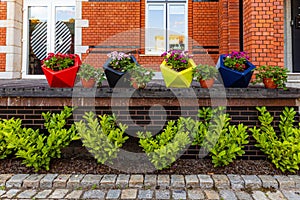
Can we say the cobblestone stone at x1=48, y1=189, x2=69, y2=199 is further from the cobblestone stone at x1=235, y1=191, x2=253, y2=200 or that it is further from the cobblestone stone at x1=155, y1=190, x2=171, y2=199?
the cobblestone stone at x1=235, y1=191, x2=253, y2=200

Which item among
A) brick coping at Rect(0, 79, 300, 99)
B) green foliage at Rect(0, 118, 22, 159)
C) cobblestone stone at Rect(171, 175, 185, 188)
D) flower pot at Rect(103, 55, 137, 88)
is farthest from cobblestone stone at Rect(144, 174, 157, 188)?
green foliage at Rect(0, 118, 22, 159)

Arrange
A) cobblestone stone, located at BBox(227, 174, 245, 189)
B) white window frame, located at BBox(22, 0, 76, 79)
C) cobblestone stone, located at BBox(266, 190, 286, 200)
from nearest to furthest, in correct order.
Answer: cobblestone stone, located at BBox(266, 190, 286, 200), cobblestone stone, located at BBox(227, 174, 245, 189), white window frame, located at BBox(22, 0, 76, 79)

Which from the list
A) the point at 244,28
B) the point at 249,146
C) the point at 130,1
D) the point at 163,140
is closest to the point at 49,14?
the point at 130,1

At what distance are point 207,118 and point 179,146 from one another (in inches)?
21.9

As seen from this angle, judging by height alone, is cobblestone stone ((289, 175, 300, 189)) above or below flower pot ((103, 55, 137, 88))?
below

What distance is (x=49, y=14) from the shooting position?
7723mm

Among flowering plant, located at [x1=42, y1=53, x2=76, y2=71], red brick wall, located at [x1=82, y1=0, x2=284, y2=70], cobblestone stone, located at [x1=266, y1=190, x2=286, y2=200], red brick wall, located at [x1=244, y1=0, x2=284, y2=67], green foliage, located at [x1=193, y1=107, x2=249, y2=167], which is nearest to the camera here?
cobblestone stone, located at [x1=266, y1=190, x2=286, y2=200]

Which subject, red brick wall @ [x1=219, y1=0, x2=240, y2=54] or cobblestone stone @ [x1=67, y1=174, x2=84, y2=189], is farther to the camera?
red brick wall @ [x1=219, y1=0, x2=240, y2=54]

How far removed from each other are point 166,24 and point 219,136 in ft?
16.7

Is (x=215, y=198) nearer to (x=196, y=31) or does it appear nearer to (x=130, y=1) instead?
(x=196, y=31)

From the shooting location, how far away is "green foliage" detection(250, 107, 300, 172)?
3.13 m

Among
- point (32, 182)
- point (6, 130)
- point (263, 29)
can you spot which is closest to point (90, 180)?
point (32, 182)

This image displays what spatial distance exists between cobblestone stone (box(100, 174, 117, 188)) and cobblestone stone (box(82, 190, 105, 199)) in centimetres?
12

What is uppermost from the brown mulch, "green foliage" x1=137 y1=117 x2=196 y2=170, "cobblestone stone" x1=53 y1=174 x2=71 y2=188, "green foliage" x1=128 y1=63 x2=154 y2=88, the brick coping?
"green foliage" x1=128 y1=63 x2=154 y2=88
